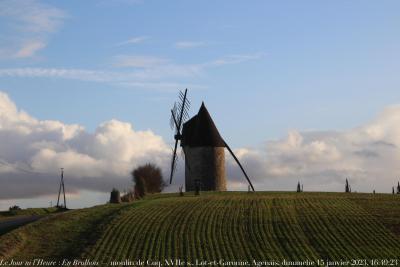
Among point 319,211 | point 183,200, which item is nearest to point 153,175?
point 183,200

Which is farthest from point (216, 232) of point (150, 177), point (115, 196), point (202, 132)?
point (150, 177)

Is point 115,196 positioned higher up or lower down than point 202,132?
lower down

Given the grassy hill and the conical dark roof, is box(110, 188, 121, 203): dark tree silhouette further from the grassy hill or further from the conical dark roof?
the conical dark roof

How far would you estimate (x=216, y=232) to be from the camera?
47312mm

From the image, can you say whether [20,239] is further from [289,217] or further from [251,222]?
[289,217]

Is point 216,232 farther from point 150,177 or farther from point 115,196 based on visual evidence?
point 150,177

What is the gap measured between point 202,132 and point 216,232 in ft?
113

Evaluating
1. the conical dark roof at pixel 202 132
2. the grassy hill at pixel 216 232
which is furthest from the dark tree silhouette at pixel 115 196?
the conical dark roof at pixel 202 132

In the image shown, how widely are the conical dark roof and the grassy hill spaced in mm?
18340

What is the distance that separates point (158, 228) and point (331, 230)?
11493mm

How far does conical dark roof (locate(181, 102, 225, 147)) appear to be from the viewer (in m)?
80.4

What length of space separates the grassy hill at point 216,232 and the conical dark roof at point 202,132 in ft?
60.2

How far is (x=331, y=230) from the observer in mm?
49031

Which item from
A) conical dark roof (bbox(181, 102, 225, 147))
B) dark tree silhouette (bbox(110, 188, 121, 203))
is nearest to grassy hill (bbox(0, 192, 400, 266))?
dark tree silhouette (bbox(110, 188, 121, 203))
